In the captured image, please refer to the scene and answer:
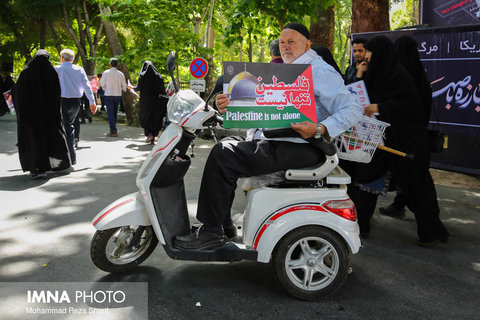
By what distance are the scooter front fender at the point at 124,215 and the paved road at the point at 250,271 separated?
1.58ft

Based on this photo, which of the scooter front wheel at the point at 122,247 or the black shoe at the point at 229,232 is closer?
the scooter front wheel at the point at 122,247

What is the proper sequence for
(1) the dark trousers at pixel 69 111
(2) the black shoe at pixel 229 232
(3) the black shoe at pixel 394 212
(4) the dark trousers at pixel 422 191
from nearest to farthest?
(2) the black shoe at pixel 229 232 < (4) the dark trousers at pixel 422 191 < (3) the black shoe at pixel 394 212 < (1) the dark trousers at pixel 69 111

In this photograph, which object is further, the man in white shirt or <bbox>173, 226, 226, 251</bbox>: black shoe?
the man in white shirt

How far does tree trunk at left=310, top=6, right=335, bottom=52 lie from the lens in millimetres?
10781

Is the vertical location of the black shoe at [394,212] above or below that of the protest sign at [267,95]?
below

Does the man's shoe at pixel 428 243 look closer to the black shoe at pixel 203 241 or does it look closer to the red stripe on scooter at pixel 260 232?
the red stripe on scooter at pixel 260 232

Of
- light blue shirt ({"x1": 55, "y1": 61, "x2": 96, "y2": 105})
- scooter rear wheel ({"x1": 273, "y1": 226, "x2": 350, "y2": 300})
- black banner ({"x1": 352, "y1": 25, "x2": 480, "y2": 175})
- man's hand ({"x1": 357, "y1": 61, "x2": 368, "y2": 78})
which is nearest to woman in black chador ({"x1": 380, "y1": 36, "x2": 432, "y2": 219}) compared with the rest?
man's hand ({"x1": 357, "y1": 61, "x2": 368, "y2": 78})

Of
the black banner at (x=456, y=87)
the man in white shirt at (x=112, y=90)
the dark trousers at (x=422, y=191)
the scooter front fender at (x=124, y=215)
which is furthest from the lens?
the man in white shirt at (x=112, y=90)

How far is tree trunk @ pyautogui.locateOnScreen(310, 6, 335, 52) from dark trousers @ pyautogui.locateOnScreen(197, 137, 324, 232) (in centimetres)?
807

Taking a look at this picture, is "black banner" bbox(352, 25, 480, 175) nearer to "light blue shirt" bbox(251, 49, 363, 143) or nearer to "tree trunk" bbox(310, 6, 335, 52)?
"tree trunk" bbox(310, 6, 335, 52)

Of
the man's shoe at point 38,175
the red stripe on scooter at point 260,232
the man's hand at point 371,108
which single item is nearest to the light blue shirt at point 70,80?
the man's shoe at point 38,175

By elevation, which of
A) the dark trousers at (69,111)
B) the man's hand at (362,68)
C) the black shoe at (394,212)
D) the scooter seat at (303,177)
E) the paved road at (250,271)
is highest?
the man's hand at (362,68)

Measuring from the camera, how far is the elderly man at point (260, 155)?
10.5ft

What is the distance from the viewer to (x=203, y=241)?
331 cm
